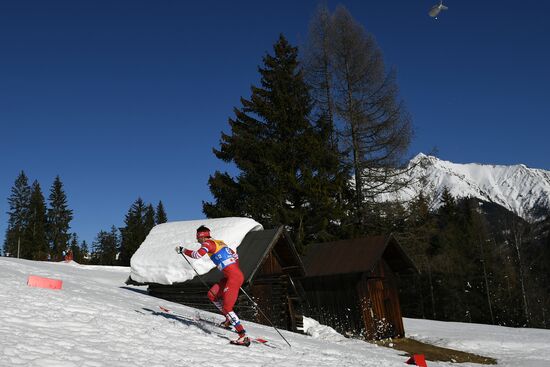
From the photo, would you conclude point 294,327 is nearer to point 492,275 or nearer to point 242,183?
point 242,183

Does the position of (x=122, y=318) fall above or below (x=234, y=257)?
below

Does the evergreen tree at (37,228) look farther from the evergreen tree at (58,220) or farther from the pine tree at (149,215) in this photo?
the pine tree at (149,215)

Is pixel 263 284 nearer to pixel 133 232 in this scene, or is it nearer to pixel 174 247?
pixel 174 247

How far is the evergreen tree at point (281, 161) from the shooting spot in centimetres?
3073

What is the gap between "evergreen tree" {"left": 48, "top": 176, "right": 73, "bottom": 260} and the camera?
81.5m

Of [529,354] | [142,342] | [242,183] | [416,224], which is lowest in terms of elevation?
[529,354]

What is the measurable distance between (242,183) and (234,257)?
69.6 ft

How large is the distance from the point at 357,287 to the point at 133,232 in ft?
206

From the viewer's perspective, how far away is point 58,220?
278ft

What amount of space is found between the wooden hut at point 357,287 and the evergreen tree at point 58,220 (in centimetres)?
6340

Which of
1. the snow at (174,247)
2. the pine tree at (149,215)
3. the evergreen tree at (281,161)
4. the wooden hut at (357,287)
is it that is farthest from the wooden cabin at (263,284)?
the pine tree at (149,215)

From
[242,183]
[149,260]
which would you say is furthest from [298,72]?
A: [149,260]

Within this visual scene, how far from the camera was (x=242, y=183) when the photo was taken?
105 feet

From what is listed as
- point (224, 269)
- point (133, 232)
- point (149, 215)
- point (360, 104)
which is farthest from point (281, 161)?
point (149, 215)
